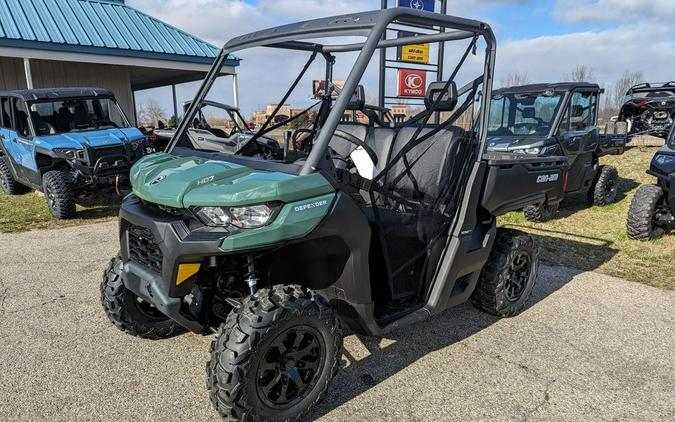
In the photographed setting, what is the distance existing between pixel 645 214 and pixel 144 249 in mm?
5683

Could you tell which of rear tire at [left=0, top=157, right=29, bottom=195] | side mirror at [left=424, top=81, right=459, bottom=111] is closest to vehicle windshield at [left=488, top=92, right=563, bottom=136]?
side mirror at [left=424, top=81, right=459, bottom=111]

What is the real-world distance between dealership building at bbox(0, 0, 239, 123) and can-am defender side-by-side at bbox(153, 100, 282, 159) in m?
2.99

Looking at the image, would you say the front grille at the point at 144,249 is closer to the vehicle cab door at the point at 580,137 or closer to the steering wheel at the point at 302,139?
the steering wheel at the point at 302,139

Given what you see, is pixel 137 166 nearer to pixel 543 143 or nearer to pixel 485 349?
pixel 485 349

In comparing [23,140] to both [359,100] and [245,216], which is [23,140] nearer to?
[359,100]

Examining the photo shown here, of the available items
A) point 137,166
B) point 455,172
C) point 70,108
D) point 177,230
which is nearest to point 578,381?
point 455,172

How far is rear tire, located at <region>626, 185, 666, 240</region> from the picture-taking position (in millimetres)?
5824

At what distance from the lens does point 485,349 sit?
3.33 meters

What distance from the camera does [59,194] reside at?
714 cm

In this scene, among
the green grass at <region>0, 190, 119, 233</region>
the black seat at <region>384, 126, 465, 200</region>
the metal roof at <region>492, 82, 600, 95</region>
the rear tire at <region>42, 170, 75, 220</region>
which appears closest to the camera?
the black seat at <region>384, 126, 465, 200</region>

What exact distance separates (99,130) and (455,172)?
23.1 feet

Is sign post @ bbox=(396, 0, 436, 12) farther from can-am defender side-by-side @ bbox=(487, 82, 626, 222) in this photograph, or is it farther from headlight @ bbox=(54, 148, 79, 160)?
headlight @ bbox=(54, 148, 79, 160)

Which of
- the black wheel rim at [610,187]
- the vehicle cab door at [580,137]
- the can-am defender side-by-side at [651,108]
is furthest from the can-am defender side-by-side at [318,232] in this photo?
the can-am defender side-by-side at [651,108]

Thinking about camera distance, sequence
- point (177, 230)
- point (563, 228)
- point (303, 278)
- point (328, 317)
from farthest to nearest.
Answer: point (563, 228) → point (303, 278) → point (328, 317) → point (177, 230)
